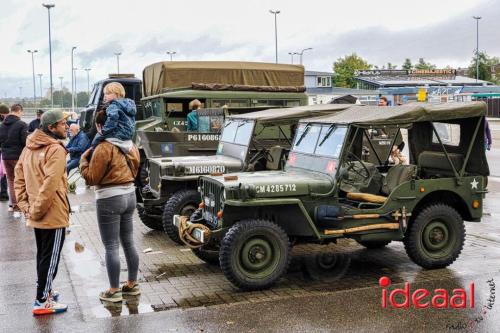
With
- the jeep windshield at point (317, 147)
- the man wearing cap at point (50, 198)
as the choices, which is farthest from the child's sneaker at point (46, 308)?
the jeep windshield at point (317, 147)

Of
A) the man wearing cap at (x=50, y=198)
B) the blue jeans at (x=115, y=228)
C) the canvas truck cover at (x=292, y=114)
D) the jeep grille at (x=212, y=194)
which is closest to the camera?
the man wearing cap at (x=50, y=198)

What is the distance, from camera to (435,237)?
23.6ft

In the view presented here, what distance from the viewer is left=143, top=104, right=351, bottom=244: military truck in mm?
8656

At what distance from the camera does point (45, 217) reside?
572 centimetres

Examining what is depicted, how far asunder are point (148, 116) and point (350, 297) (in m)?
9.57

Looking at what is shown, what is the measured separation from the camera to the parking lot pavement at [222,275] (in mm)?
6273

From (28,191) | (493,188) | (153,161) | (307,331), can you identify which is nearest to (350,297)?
(307,331)

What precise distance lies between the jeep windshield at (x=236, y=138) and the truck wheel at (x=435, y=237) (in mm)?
2877

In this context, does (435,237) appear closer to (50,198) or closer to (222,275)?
(222,275)

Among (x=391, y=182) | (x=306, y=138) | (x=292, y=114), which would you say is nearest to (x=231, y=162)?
(x=292, y=114)

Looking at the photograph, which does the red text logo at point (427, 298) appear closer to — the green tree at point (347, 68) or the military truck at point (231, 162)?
the military truck at point (231, 162)

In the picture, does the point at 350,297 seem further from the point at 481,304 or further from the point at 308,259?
the point at 308,259

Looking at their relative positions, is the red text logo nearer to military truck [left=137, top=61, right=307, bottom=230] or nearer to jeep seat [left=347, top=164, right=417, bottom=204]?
jeep seat [left=347, top=164, right=417, bottom=204]

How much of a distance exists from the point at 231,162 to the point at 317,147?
1.97 m
